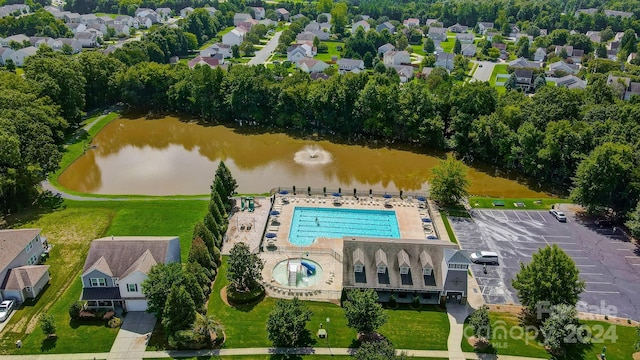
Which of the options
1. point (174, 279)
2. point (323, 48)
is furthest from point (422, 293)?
point (323, 48)

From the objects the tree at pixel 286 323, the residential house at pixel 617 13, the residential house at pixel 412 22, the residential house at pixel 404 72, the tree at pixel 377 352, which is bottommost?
the residential house at pixel 412 22

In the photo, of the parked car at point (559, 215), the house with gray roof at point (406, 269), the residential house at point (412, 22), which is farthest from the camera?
the residential house at point (412, 22)

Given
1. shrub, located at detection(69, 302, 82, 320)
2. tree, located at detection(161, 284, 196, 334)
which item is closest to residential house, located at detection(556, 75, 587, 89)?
tree, located at detection(161, 284, 196, 334)

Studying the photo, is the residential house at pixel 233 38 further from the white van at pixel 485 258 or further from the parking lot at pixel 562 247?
the white van at pixel 485 258

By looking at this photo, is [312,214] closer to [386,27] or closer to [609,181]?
[609,181]

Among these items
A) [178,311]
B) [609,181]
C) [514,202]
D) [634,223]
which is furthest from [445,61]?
[178,311]

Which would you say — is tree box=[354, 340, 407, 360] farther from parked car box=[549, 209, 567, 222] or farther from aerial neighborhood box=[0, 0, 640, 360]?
parked car box=[549, 209, 567, 222]

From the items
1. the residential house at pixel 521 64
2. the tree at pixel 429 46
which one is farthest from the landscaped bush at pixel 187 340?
the tree at pixel 429 46

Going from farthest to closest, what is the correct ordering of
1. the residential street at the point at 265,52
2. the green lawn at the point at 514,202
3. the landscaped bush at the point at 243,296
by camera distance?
the residential street at the point at 265,52 < the green lawn at the point at 514,202 < the landscaped bush at the point at 243,296
